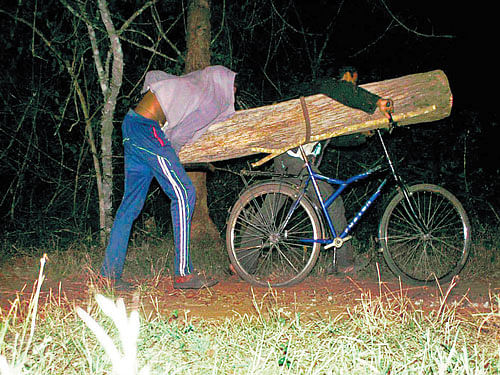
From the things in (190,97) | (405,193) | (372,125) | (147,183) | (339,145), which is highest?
(190,97)

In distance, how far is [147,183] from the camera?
524cm

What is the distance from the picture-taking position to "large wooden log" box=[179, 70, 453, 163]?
5.11 metres

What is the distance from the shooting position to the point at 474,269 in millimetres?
5652

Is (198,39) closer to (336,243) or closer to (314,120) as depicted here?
(314,120)

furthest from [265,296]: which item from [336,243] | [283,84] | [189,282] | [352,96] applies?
[283,84]

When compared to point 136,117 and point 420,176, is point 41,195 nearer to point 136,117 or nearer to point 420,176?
point 136,117

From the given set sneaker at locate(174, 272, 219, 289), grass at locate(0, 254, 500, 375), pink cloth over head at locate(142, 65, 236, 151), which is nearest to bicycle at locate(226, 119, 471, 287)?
sneaker at locate(174, 272, 219, 289)

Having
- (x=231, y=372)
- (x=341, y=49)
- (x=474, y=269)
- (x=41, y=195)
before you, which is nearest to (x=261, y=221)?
(x=474, y=269)

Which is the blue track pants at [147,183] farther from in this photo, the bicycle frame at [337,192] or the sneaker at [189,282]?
the bicycle frame at [337,192]

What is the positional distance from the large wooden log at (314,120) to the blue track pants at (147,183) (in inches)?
19.6

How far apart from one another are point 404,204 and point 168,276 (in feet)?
7.83

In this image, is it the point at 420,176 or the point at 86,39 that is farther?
the point at 420,176

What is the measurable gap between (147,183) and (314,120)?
1611 millimetres

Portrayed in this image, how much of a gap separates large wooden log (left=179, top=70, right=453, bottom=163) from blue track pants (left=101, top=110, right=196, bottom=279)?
0.50 meters
